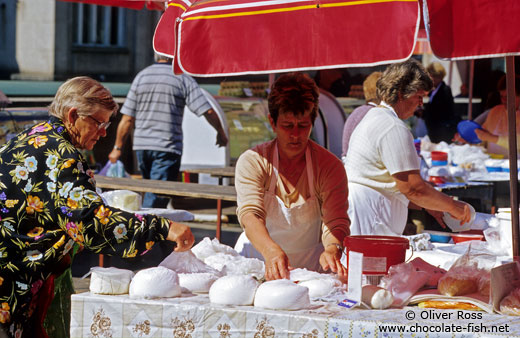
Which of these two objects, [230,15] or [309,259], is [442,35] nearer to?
[230,15]

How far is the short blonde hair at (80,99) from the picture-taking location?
3.32m

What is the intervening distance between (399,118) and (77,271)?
4.11m

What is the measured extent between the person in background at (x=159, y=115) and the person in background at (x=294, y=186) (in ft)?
14.2

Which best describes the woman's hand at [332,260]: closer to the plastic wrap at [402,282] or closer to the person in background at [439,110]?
the plastic wrap at [402,282]

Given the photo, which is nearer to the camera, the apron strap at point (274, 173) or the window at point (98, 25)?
the apron strap at point (274, 173)

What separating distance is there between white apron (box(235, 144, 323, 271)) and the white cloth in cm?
63

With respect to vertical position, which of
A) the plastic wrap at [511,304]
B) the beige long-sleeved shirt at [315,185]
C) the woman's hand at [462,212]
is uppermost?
the beige long-sleeved shirt at [315,185]

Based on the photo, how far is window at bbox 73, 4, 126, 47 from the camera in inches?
1271

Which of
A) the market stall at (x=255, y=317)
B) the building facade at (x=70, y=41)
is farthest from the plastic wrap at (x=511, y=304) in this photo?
the building facade at (x=70, y=41)

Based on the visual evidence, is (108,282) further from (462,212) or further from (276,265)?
(462,212)

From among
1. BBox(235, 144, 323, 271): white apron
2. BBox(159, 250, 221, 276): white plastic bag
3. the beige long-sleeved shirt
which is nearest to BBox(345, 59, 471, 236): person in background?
the beige long-sleeved shirt

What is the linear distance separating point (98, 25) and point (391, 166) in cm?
2965

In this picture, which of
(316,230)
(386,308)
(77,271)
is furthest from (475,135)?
(386,308)

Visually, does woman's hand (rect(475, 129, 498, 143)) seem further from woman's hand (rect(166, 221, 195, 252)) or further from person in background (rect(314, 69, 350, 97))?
woman's hand (rect(166, 221, 195, 252))
